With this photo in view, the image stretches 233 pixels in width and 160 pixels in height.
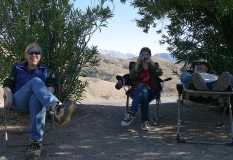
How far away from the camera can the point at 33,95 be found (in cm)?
672

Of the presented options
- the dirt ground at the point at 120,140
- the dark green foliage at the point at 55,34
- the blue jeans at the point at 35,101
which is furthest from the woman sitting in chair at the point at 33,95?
the dark green foliage at the point at 55,34

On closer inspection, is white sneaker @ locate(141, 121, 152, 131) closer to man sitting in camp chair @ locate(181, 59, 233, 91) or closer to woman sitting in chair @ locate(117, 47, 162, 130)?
woman sitting in chair @ locate(117, 47, 162, 130)

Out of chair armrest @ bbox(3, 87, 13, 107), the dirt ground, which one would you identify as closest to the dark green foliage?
the dirt ground

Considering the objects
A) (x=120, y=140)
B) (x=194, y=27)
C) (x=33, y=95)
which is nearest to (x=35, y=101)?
(x=33, y=95)

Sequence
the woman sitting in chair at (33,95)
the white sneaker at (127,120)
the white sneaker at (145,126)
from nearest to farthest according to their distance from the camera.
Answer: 1. the woman sitting in chair at (33,95)
2. the white sneaker at (145,126)
3. the white sneaker at (127,120)

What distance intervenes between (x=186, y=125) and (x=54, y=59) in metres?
2.27

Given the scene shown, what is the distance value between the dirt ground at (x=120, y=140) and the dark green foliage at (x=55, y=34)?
79cm

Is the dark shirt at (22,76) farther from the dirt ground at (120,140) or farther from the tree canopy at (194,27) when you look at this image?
the tree canopy at (194,27)

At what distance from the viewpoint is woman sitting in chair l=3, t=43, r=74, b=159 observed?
6.53 m

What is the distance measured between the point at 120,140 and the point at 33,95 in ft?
4.78

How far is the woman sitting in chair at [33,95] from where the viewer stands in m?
6.53

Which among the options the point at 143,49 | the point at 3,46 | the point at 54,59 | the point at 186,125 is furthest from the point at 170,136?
the point at 3,46

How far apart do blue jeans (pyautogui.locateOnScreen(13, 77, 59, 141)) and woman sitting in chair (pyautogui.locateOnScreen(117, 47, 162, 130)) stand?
6.38 ft

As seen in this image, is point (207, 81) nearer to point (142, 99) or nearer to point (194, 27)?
point (142, 99)
